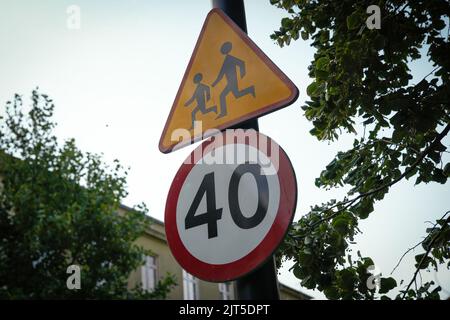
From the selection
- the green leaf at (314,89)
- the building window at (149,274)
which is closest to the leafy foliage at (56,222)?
the building window at (149,274)

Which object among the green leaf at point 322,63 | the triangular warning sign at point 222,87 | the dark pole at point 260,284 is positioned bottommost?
the dark pole at point 260,284

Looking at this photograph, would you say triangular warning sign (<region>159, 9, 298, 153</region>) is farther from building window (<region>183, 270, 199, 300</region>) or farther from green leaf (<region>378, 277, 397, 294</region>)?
building window (<region>183, 270, 199, 300</region>)

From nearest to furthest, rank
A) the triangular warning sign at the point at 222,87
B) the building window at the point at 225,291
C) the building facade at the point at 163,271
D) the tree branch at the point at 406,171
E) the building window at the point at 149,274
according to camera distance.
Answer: the triangular warning sign at the point at 222,87 < the tree branch at the point at 406,171 < the building window at the point at 149,274 < the building facade at the point at 163,271 < the building window at the point at 225,291

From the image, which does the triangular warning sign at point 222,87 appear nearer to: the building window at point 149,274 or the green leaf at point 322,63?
the green leaf at point 322,63

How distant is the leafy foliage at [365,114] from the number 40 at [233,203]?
4.99 ft

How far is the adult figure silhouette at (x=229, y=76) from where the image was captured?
7.39 feet

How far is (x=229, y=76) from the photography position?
7.68ft

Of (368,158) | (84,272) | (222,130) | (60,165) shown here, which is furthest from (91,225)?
(222,130)

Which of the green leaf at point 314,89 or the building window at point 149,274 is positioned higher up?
the building window at point 149,274

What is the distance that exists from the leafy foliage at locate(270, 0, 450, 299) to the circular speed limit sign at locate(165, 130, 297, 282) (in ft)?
4.97

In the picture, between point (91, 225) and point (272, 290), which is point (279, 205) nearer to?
point (272, 290)

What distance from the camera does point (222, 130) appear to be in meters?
2.23

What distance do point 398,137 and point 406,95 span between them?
1.09 ft
